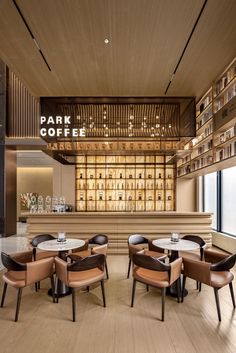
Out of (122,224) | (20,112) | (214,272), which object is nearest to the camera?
(214,272)

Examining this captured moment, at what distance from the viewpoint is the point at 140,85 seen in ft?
14.9

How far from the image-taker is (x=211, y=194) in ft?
24.3

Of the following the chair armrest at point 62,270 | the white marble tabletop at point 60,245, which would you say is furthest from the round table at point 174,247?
the chair armrest at point 62,270

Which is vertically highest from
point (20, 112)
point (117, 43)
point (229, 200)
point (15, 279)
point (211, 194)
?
point (20, 112)

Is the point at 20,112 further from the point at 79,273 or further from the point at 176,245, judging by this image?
the point at 176,245

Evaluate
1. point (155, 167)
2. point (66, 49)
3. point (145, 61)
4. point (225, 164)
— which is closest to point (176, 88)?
point (145, 61)

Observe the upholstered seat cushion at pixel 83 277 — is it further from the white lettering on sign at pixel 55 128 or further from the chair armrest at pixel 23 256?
the white lettering on sign at pixel 55 128

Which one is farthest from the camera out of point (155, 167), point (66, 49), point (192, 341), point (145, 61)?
point (155, 167)

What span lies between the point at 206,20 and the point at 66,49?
72.0 inches

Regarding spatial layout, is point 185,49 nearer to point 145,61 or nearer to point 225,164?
point 145,61

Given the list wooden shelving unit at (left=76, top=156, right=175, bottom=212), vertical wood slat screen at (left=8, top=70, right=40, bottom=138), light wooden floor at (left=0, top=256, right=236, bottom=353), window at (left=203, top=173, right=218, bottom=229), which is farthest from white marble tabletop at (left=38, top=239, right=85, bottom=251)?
vertical wood slat screen at (left=8, top=70, right=40, bottom=138)

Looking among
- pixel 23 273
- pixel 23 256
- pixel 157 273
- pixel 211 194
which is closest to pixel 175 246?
pixel 157 273

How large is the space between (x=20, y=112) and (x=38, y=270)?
639 cm

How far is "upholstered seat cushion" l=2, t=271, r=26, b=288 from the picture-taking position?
3.06 m
